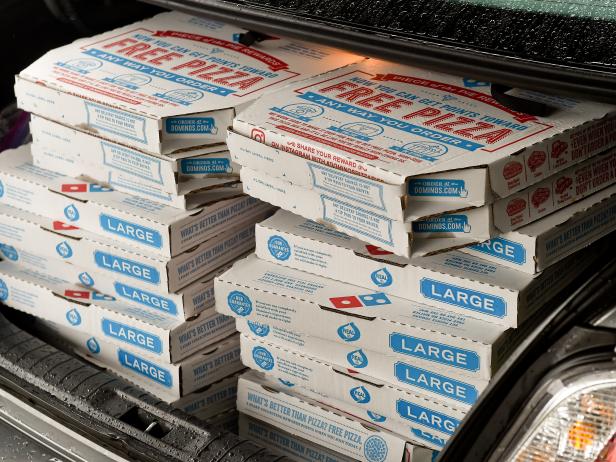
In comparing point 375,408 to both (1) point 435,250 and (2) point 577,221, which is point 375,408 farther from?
(2) point 577,221

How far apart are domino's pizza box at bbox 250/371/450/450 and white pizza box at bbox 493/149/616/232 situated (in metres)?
0.36

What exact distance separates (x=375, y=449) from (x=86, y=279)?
680 millimetres

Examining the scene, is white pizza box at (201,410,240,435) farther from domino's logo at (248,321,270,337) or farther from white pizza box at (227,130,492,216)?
white pizza box at (227,130,492,216)

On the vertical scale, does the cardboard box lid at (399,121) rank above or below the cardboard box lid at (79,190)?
above

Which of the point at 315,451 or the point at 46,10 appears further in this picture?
the point at 46,10

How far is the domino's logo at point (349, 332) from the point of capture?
70.4 inches

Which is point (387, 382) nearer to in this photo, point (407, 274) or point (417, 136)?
point (407, 274)

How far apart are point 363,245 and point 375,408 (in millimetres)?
282

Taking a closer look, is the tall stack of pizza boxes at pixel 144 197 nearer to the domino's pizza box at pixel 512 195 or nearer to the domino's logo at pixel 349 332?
the domino's pizza box at pixel 512 195

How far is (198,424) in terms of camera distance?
68.3 inches

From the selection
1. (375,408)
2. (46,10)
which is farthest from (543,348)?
(46,10)

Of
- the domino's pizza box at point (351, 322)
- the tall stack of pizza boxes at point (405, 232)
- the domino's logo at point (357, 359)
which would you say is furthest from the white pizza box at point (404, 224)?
the domino's logo at point (357, 359)

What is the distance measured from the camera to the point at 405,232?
A: 63.2 inches

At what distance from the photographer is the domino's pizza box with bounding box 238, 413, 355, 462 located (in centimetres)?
196
